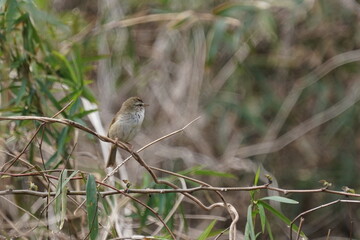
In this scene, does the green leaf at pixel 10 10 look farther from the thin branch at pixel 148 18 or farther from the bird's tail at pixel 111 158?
the thin branch at pixel 148 18

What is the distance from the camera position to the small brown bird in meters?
4.29

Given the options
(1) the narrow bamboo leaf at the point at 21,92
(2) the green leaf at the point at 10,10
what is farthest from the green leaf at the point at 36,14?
(1) the narrow bamboo leaf at the point at 21,92

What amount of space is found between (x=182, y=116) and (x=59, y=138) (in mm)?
2392

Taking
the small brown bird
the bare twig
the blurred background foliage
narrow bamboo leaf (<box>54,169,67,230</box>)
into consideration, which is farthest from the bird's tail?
the bare twig

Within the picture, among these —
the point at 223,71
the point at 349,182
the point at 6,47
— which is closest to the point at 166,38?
the point at 223,71

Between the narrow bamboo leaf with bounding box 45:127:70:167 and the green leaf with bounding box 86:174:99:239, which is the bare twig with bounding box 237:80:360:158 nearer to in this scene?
the narrow bamboo leaf with bounding box 45:127:70:167

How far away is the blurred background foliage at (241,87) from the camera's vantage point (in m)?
6.12

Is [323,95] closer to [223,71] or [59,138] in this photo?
[223,71]

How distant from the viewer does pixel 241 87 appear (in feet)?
22.4

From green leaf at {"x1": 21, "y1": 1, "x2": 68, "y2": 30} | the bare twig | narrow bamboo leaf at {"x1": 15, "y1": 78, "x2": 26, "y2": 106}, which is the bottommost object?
the bare twig

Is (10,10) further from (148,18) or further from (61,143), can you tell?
(148,18)

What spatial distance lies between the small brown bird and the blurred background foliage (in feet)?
5.07

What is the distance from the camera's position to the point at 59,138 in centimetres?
412

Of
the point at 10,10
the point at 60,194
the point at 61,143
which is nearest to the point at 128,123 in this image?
the point at 61,143
